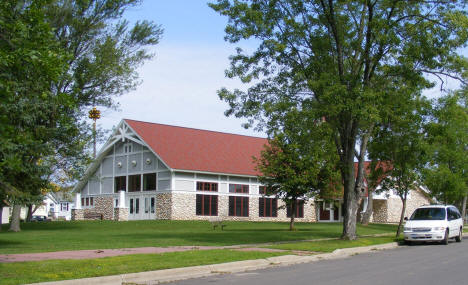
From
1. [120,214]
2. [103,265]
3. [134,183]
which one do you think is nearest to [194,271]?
[103,265]

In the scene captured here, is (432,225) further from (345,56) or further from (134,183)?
(134,183)

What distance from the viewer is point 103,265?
13.6 m

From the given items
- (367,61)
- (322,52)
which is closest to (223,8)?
(322,52)

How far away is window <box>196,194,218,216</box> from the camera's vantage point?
1841 inches

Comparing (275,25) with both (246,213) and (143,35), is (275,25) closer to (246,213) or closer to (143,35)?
(143,35)

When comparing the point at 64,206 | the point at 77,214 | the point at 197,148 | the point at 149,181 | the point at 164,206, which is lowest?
the point at 64,206

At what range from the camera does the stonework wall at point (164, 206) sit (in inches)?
1775

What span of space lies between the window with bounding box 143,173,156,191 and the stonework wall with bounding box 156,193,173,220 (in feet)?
4.45

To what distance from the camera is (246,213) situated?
1978 inches

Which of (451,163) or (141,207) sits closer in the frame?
(451,163)

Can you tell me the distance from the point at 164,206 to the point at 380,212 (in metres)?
24.4

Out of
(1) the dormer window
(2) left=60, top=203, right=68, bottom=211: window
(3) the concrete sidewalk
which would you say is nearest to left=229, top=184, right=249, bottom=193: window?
(1) the dormer window

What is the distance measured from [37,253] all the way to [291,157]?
19.1 m

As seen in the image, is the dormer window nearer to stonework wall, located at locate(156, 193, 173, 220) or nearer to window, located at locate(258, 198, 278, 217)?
stonework wall, located at locate(156, 193, 173, 220)
